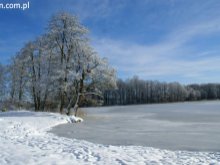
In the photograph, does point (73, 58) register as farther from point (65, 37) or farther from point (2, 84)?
point (2, 84)

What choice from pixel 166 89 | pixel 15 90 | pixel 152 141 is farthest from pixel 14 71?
pixel 166 89

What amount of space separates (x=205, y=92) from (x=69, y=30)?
113 m

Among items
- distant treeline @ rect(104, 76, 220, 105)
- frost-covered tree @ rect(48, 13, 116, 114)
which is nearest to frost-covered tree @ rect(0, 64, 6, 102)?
frost-covered tree @ rect(48, 13, 116, 114)

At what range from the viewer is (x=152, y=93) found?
122 metres

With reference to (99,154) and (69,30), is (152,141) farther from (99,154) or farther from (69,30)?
(69,30)

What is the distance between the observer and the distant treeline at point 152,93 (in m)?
116

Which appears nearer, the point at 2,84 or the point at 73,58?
the point at 73,58

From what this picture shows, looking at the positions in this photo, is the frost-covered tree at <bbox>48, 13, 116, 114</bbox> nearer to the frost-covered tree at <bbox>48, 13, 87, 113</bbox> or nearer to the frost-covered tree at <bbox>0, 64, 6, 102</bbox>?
the frost-covered tree at <bbox>48, 13, 87, 113</bbox>

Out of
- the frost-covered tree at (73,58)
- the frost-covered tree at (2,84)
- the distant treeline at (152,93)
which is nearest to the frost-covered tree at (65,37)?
the frost-covered tree at (73,58)

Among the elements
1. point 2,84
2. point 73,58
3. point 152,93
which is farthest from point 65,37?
point 152,93

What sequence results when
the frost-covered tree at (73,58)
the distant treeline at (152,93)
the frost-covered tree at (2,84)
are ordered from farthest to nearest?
the distant treeline at (152,93) → the frost-covered tree at (2,84) → the frost-covered tree at (73,58)

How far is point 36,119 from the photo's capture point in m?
23.7

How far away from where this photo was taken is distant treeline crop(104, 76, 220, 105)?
11638 cm

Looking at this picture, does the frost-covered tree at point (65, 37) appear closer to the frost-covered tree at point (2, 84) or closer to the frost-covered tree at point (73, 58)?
the frost-covered tree at point (73, 58)
